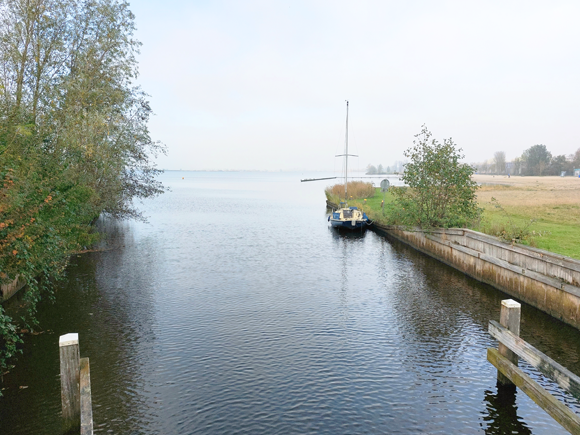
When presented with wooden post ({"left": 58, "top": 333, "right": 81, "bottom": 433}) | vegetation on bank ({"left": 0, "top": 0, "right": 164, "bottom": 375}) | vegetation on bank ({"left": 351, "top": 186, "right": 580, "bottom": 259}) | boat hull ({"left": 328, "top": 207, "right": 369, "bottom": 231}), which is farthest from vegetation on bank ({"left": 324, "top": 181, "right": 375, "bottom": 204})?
wooden post ({"left": 58, "top": 333, "right": 81, "bottom": 433})

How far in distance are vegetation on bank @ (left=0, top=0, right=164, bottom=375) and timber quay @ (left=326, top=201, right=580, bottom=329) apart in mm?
16262

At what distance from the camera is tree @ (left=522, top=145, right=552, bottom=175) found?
499 ft

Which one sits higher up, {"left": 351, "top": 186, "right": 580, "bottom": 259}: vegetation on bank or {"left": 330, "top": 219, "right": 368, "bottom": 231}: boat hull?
{"left": 351, "top": 186, "right": 580, "bottom": 259}: vegetation on bank

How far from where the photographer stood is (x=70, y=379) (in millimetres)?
7523

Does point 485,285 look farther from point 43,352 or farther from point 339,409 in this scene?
point 43,352

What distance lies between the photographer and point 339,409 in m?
9.59

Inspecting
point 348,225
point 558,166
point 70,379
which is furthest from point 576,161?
point 70,379

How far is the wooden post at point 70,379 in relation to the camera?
7379 mm

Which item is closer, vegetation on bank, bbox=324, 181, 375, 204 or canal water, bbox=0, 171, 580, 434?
canal water, bbox=0, 171, 580, 434

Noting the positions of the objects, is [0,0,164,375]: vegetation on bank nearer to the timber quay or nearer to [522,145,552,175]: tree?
the timber quay

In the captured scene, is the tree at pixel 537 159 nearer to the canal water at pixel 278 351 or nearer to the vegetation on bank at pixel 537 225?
the vegetation on bank at pixel 537 225

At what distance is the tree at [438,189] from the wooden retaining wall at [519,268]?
1265mm

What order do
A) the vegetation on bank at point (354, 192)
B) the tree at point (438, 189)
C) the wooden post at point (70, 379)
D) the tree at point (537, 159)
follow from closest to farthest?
the wooden post at point (70, 379) → the tree at point (438, 189) → the vegetation on bank at point (354, 192) → the tree at point (537, 159)

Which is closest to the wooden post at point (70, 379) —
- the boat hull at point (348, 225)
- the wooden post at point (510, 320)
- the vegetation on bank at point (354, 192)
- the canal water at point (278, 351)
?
the canal water at point (278, 351)
